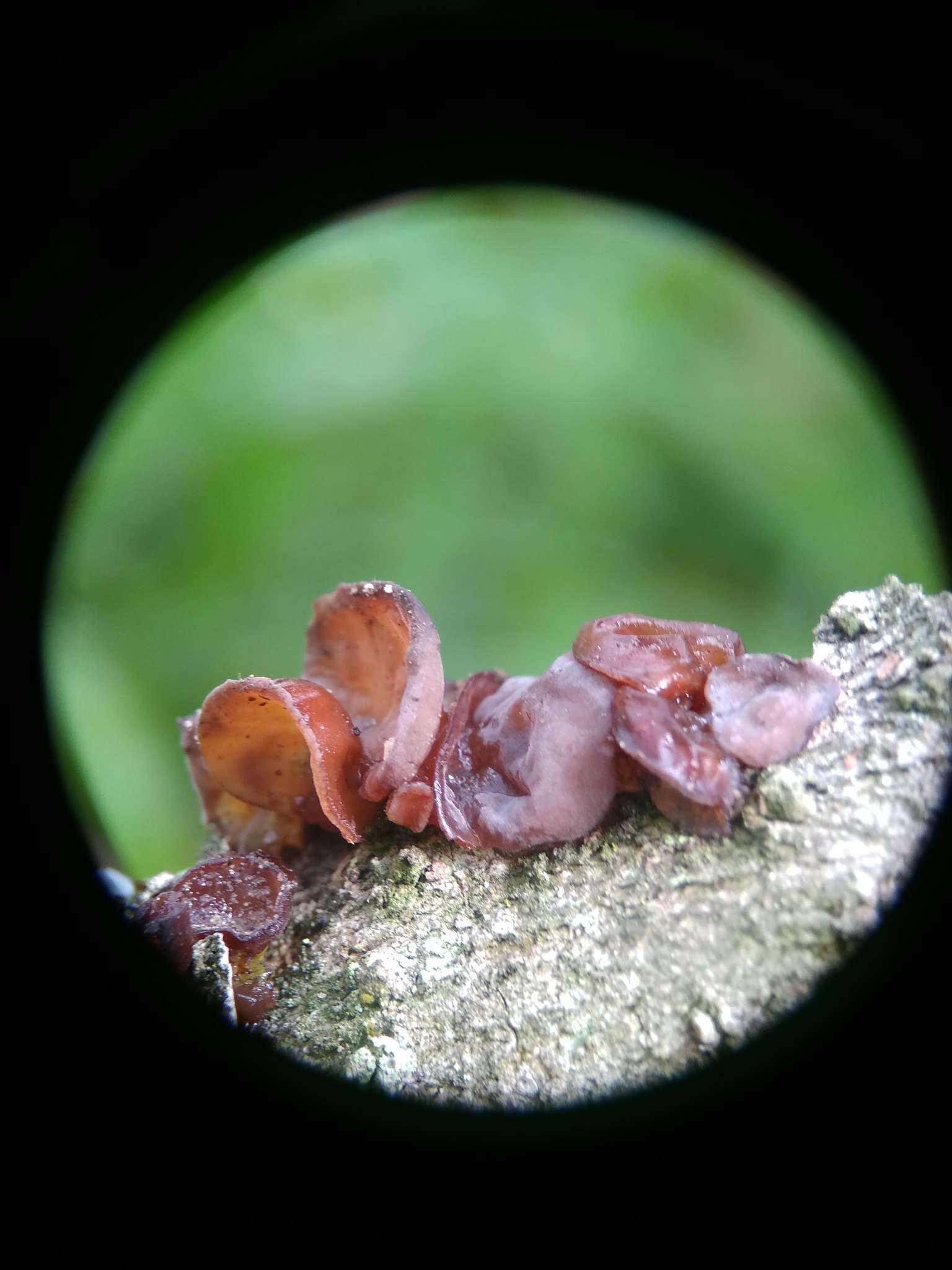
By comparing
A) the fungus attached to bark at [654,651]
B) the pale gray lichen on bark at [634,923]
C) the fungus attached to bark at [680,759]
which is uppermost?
the fungus attached to bark at [654,651]

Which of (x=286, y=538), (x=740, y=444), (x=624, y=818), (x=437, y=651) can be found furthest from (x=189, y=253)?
(x=740, y=444)

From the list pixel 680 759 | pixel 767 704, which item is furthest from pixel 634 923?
pixel 767 704

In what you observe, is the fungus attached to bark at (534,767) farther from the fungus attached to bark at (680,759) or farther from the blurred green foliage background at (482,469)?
the blurred green foliage background at (482,469)

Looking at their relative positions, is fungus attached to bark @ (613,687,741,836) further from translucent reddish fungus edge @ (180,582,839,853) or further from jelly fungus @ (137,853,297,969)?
jelly fungus @ (137,853,297,969)

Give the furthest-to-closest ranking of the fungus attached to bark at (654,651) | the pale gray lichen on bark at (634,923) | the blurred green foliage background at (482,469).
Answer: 1. the blurred green foliage background at (482,469)
2. the fungus attached to bark at (654,651)
3. the pale gray lichen on bark at (634,923)

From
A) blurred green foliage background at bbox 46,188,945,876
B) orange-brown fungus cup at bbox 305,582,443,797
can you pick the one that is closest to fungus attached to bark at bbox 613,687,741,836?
orange-brown fungus cup at bbox 305,582,443,797

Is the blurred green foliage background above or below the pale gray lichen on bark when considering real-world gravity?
above

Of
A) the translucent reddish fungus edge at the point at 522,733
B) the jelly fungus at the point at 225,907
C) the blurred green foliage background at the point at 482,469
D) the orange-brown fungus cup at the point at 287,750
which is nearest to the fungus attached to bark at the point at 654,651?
the translucent reddish fungus edge at the point at 522,733

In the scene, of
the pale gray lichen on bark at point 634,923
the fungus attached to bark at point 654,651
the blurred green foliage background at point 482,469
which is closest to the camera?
the pale gray lichen on bark at point 634,923
